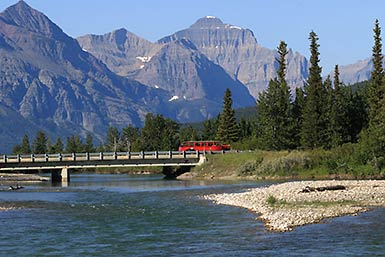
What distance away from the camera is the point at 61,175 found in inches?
4429

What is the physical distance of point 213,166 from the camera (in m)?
107

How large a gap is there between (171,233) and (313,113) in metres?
70.9

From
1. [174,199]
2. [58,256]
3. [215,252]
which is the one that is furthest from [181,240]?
[174,199]

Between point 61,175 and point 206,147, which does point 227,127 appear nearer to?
point 206,147

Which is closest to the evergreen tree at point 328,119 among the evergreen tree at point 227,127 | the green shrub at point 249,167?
the green shrub at point 249,167

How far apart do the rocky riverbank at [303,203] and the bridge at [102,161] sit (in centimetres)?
4200

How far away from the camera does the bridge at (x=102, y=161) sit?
360ft

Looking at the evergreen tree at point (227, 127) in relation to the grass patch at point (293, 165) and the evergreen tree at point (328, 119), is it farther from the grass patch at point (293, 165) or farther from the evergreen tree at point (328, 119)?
the grass patch at point (293, 165)

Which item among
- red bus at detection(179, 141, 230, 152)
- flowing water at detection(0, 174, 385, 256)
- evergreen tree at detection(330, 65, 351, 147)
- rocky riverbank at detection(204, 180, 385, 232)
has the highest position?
evergreen tree at detection(330, 65, 351, 147)

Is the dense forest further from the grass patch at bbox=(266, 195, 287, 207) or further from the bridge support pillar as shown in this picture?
the grass patch at bbox=(266, 195, 287, 207)

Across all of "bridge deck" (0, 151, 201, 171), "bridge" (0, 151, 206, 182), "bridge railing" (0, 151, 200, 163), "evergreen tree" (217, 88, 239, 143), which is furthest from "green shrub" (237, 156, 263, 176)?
"evergreen tree" (217, 88, 239, 143)

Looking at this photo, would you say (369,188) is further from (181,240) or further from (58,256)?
(58,256)

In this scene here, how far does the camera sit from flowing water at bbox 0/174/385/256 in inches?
1416

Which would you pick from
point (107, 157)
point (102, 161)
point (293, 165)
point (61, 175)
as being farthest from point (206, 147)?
point (293, 165)
